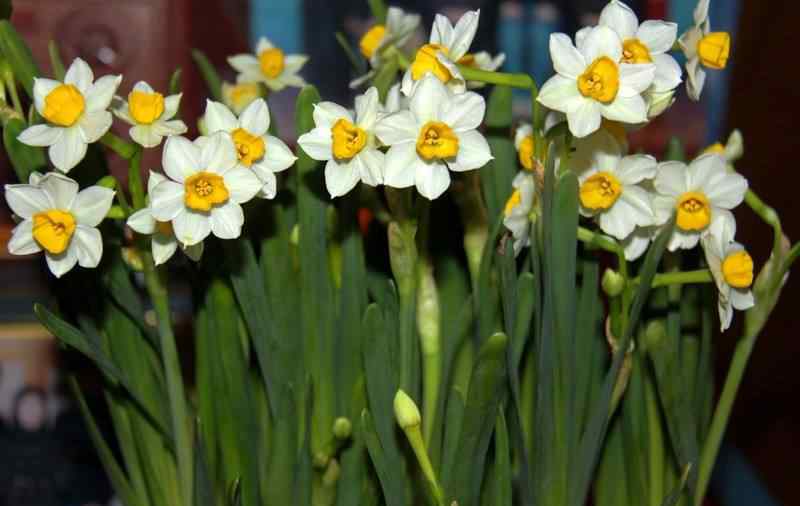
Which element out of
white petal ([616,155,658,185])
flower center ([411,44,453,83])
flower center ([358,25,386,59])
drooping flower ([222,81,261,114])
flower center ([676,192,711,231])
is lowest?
flower center ([676,192,711,231])

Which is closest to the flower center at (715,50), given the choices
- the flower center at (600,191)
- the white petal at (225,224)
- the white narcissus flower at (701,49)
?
the white narcissus flower at (701,49)

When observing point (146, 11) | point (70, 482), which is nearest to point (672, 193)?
point (146, 11)

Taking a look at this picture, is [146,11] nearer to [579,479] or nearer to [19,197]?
[19,197]

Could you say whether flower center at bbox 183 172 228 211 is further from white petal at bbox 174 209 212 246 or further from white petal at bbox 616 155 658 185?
white petal at bbox 616 155 658 185

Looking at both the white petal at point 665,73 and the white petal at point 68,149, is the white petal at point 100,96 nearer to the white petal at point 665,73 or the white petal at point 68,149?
the white petal at point 68,149

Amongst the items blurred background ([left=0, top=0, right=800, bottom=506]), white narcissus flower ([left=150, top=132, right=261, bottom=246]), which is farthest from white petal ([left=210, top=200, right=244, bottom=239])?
blurred background ([left=0, top=0, right=800, bottom=506])

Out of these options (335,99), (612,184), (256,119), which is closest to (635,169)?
(612,184)
